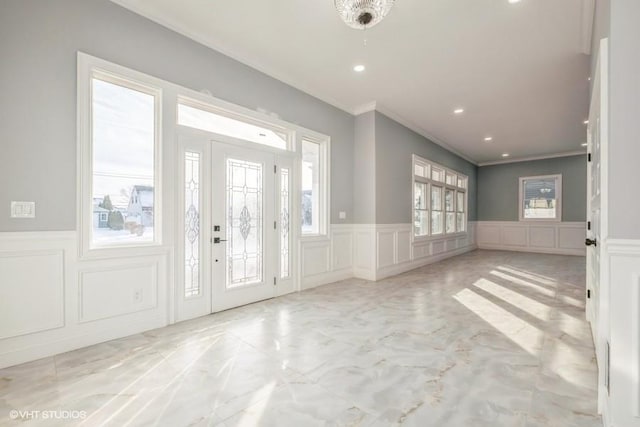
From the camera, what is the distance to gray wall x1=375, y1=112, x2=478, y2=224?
18.3 ft

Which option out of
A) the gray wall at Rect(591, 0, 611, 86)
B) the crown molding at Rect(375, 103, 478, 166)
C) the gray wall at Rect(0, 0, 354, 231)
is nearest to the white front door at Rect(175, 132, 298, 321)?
the gray wall at Rect(0, 0, 354, 231)

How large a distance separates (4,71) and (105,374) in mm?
2392

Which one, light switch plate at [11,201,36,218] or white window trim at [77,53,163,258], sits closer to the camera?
light switch plate at [11,201,36,218]

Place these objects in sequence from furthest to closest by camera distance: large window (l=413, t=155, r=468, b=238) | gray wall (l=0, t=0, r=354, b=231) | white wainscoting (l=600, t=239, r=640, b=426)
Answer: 1. large window (l=413, t=155, r=468, b=238)
2. gray wall (l=0, t=0, r=354, b=231)
3. white wainscoting (l=600, t=239, r=640, b=426)

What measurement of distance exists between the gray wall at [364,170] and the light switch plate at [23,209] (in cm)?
442

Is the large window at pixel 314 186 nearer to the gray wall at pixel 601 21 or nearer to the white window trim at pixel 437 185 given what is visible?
the white window trim at pixel 437 185

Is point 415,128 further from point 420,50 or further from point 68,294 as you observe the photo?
point 68,294

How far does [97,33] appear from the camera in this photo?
8.93 ft

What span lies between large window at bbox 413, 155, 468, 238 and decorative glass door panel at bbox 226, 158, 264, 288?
155 inches

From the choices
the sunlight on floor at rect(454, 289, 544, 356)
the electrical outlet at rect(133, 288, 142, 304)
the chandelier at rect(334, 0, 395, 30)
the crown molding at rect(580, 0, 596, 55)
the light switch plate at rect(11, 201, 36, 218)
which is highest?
the crown molding at rect(580, 0, 596, 55)

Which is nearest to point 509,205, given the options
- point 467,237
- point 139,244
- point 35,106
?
point 467,237

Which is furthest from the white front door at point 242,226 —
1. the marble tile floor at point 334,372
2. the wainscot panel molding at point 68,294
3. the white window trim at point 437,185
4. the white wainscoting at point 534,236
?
the white wainscoting at point 534,236

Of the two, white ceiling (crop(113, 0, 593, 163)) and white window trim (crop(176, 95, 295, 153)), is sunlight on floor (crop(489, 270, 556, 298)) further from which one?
white window trim (crop(176, 95, 295, 153))

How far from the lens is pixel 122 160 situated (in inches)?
115
